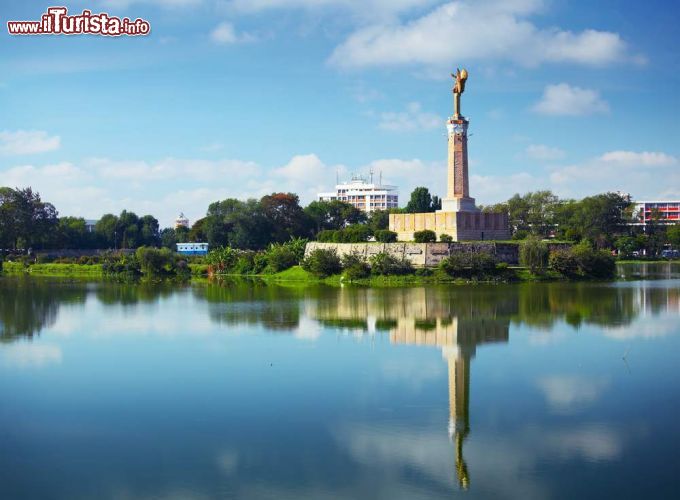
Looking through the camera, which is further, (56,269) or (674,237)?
(674,237)

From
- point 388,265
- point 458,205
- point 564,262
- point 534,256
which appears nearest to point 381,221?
point 458,205

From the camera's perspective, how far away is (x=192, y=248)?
234 ft

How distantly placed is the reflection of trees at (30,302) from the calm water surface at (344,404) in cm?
29

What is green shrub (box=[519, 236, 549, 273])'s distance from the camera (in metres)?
41.0

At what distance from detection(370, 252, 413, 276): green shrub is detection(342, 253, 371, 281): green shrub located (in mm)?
431

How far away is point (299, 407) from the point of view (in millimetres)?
15234

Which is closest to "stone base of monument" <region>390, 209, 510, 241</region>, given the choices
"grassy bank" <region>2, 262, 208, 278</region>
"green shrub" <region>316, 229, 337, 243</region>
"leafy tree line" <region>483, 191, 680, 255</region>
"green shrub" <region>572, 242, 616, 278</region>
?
"green shrub" <region>316, 229, 337, 243</region>

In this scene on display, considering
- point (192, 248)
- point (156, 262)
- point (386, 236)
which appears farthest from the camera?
point (192, 248)

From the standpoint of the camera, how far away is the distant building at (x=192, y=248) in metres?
70.4

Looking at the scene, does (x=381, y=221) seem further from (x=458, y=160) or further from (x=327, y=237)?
(x=458, y=160)

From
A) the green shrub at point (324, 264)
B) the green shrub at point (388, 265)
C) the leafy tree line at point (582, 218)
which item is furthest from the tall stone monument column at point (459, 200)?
the leafy tree line at point (582, 218)

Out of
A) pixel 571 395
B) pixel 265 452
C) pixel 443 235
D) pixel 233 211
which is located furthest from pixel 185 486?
pixel 233 211

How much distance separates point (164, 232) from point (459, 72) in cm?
4480

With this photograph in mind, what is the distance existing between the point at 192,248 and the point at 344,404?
189ft
